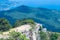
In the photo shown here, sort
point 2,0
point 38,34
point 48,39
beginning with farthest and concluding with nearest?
point 2,0
point 48,39
point 38,34

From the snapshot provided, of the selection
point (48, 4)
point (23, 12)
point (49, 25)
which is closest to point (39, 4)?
point (48, 4)

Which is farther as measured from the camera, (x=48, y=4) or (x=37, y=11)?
(x=48, y=4)

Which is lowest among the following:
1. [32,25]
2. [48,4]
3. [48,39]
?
[48,4]

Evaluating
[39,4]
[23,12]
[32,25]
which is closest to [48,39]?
[32,25]

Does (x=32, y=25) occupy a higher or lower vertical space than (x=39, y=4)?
higher

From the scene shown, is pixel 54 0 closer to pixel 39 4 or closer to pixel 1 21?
pixel 39 4

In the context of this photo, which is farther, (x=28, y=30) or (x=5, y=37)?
(x=28, y=30)

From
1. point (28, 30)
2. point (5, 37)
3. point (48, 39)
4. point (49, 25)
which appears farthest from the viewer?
point (49, 25)

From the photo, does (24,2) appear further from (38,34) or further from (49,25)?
(38,34)

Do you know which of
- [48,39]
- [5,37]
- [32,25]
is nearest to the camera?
[5,37]
